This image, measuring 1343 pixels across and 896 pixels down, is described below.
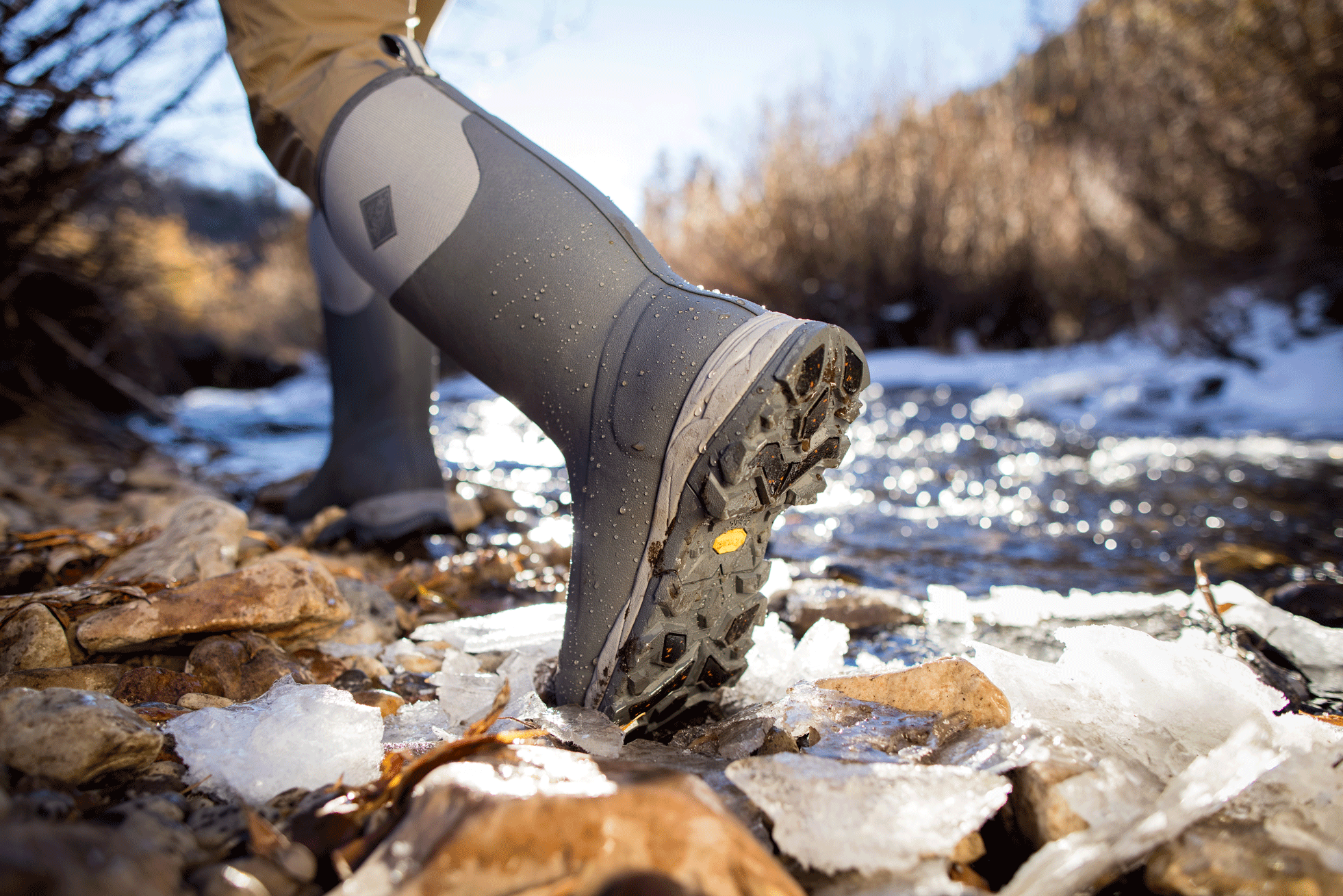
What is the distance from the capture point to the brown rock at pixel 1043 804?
492 mm

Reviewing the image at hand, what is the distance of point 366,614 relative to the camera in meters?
0.97

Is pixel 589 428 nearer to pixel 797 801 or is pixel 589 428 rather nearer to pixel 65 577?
pixel 797 801

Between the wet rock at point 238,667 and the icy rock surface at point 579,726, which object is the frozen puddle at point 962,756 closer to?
the icy rock surface at point 579,726

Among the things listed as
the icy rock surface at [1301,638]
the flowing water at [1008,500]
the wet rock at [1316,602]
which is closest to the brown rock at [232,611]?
the flowing water at [1008,500]

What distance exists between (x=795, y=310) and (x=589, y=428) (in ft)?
19.4

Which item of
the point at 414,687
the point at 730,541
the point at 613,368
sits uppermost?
the point at 613,368

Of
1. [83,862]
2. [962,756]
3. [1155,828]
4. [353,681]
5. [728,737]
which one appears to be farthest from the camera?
[353,681]

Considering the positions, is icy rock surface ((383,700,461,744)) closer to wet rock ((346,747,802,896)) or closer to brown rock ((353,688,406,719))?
brown rock ((353,688,406,719))

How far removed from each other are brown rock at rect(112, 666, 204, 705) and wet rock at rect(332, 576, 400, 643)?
0.19m

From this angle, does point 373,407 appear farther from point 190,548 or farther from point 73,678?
point 73,678

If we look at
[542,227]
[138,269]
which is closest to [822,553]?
[542,227]

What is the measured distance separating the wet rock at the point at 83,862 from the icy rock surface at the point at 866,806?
339 mm

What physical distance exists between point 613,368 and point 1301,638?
89 centimetres

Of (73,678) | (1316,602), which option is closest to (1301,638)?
(1316,602)
